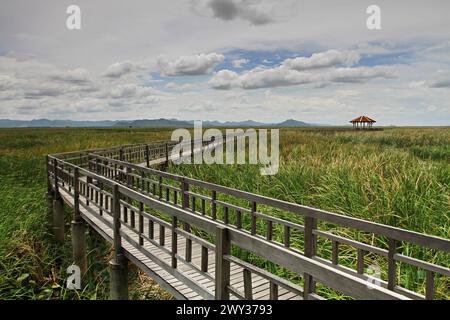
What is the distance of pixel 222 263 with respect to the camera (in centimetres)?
338

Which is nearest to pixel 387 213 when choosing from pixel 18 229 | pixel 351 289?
pixel 351 289

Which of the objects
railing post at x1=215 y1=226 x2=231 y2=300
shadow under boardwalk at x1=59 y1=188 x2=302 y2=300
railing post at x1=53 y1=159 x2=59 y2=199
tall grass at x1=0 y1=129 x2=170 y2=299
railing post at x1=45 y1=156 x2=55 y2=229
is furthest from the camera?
railing post at x1=45 y1=156 x2=55 y2=229

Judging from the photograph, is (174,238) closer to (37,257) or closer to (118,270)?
(118,270)

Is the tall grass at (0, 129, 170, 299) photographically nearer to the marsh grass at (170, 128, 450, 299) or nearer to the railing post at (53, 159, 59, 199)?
the railing post at (53, 159, 59, 199)

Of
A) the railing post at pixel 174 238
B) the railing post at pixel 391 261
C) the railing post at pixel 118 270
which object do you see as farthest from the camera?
the railing post at pixel 118 270

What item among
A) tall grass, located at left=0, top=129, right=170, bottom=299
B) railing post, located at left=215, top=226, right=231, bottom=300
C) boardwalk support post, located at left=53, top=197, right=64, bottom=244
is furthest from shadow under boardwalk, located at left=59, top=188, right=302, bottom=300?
boardwalk support post, located at left=53, top=197, right=64, bottom=244

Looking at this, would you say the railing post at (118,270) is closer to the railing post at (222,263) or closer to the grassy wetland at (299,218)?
the grassy wetland at (299,218)

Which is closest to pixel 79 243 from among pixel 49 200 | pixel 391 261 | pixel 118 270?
pixel 118 270

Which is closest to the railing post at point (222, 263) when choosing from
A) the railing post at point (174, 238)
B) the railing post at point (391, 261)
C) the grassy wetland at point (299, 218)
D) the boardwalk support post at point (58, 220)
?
the railing post at point (174, 238)

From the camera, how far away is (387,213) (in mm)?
6215

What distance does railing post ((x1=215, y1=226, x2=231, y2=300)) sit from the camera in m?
3.38

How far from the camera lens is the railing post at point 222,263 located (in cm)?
338
